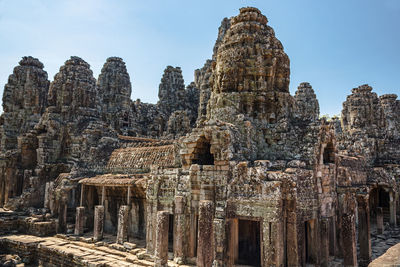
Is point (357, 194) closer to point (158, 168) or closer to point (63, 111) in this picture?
point (158, 168)

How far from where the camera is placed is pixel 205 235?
11641 millimetres

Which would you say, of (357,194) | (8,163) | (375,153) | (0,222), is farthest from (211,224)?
(8,163)

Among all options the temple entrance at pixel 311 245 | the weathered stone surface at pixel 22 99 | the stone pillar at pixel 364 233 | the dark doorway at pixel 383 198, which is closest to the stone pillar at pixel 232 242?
the temple entrance at pixel 311 245

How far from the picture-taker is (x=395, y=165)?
2381 centimetres

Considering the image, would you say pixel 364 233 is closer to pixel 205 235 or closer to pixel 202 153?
pixel 205 235

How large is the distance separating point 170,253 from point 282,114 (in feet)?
27.2

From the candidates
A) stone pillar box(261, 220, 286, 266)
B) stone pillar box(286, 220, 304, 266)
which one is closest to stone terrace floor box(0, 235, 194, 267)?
stone pillar box(261, 220, 286, 266)

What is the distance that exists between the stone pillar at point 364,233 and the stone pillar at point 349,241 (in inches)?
102

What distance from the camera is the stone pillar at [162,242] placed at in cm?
1262

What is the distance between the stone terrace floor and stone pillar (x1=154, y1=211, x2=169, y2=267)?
1.87 ft

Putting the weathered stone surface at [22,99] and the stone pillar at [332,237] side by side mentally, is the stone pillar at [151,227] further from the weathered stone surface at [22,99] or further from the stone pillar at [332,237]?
the weathered stone surface at [22,99]

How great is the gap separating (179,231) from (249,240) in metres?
3.43

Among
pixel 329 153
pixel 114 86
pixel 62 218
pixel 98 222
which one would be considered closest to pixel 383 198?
pixel 329 153

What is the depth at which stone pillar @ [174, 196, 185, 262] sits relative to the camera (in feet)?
43.5
